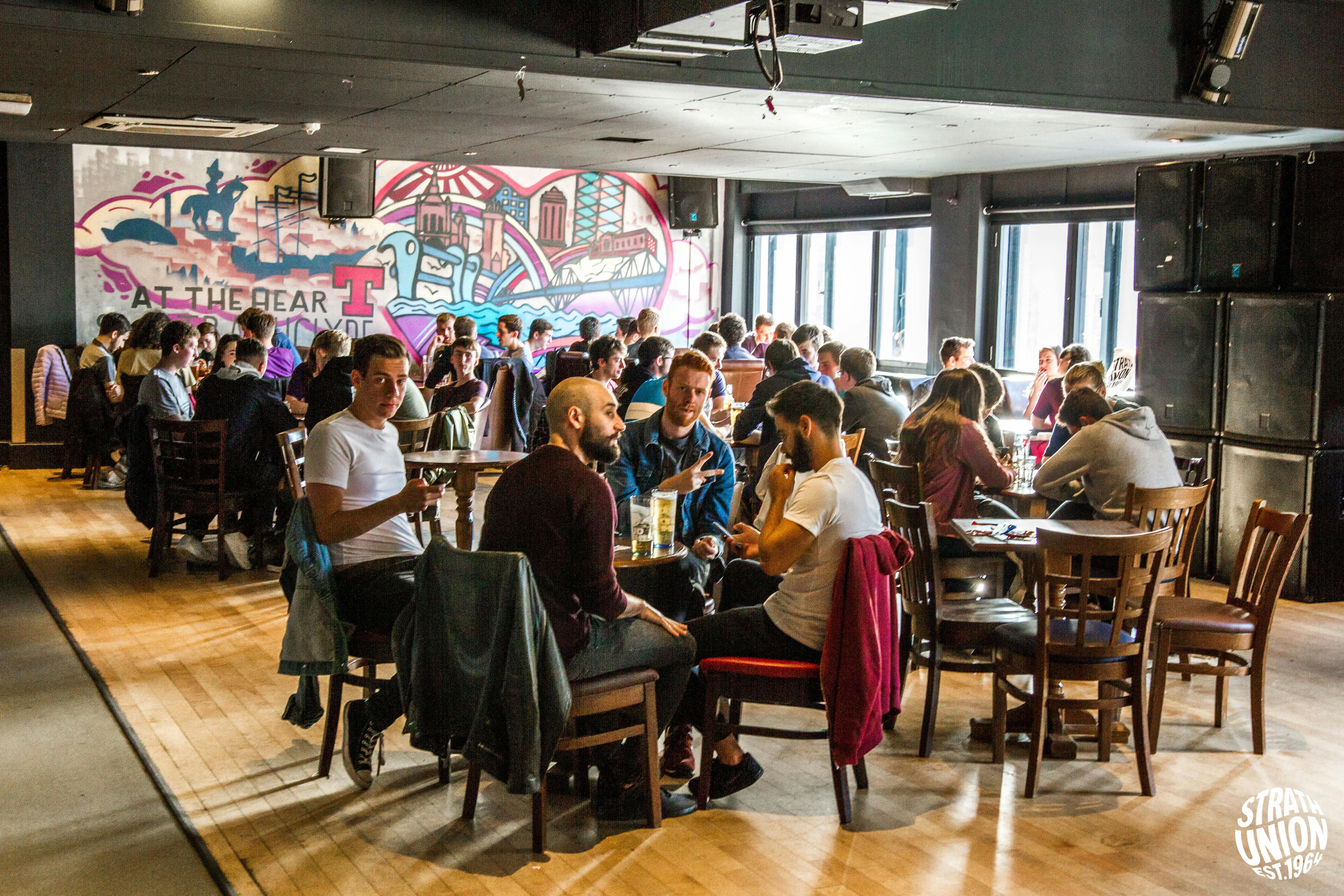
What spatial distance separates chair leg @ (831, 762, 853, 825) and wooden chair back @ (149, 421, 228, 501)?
4.26 metres

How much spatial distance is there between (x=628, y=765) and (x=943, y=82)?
3717 mm

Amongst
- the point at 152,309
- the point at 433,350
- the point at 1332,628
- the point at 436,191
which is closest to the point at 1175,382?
the point at 1332,628

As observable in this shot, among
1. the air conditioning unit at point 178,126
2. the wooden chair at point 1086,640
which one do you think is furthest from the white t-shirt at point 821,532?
the air conditioning unit at point 178,126

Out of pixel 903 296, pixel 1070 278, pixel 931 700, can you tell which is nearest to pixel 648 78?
pixel 931 700

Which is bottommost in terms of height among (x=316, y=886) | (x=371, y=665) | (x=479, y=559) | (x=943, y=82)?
(x=316, y=886)

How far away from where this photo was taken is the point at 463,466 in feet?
19.6

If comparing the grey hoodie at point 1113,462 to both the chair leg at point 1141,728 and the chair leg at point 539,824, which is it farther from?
the chair leg at point 539,824

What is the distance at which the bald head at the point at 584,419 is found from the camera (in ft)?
11.5

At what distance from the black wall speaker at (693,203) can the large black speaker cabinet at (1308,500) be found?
762cm

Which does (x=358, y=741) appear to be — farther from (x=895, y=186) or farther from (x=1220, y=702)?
(x=895, y=186)

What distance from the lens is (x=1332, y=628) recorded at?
625 centimetres

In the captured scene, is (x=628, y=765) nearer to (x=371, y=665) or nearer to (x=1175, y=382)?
(x=371, y=665)

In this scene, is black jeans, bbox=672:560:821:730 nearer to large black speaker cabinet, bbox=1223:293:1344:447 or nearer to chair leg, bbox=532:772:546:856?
chair leg, bbox=532:772:546:856

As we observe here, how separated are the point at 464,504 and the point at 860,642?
3.17 metres
